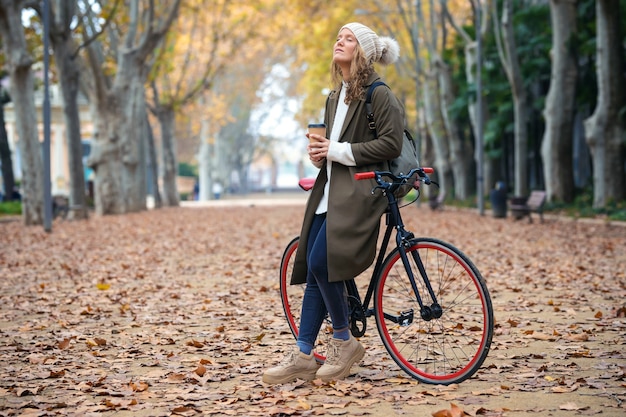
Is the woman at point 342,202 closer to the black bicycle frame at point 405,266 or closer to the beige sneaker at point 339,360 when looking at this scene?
the beige sneaker at point 339,360

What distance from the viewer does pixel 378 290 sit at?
5.43 m

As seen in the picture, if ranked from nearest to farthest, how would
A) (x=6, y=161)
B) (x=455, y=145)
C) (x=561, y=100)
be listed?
(x=561, y=100)
(x=6, y=161)
(x=455, y=145)

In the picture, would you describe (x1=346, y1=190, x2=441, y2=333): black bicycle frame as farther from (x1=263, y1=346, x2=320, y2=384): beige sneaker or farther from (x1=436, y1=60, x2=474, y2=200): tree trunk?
(x1=436, y1=60, x2=474, y2=200): tree trunk

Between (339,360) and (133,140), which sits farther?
(133,140)

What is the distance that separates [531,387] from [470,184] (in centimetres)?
3296

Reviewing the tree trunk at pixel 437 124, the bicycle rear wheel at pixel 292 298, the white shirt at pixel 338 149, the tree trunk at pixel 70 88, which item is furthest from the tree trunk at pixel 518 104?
the white shirt at pixel 338 149

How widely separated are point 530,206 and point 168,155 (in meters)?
23.6

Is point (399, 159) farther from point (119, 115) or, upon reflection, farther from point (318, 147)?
point (119, 115)

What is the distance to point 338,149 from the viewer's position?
17.1 feet

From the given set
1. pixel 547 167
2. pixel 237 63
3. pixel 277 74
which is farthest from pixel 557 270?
pixel 277 74

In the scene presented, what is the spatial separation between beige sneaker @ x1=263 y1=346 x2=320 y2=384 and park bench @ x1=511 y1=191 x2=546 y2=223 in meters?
18.0

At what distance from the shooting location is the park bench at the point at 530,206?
22.9 meters

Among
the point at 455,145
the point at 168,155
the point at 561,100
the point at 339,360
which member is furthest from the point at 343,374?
the point at 168,155

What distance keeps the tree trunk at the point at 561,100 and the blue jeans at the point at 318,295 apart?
2006 cm
